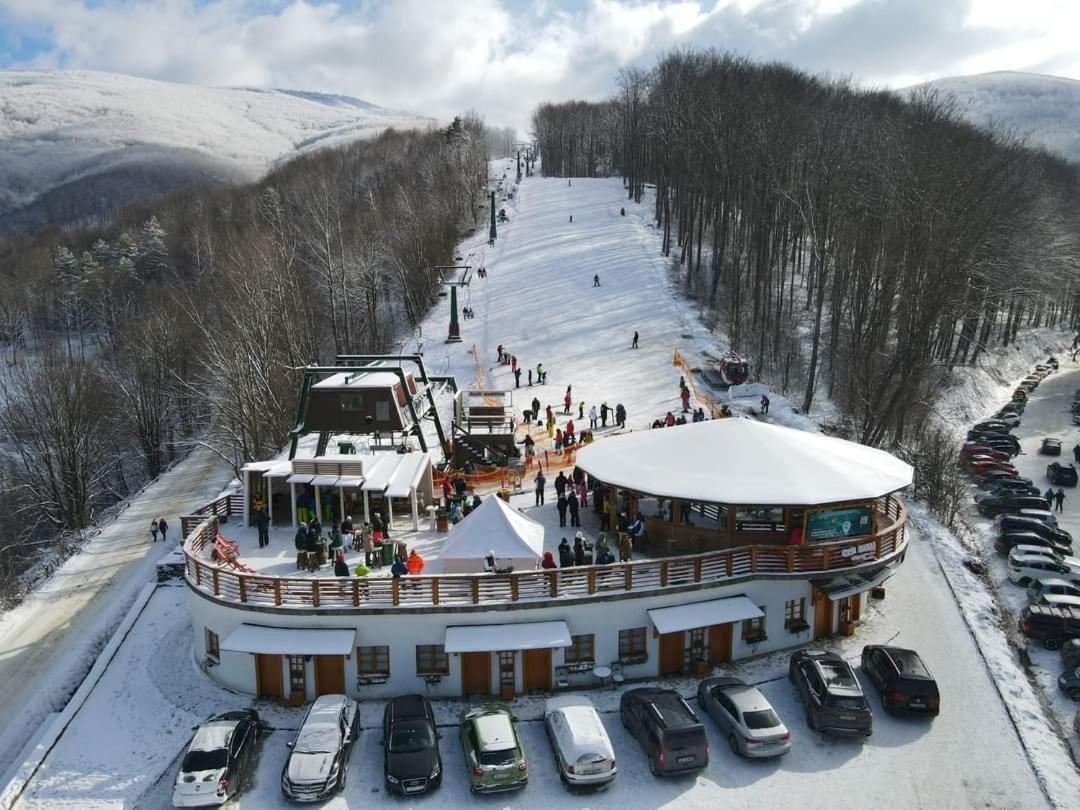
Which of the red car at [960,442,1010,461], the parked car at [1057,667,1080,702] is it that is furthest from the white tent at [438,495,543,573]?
the red car at [960,442,1010,461]

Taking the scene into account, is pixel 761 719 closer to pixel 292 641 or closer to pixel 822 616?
pixel 822 616

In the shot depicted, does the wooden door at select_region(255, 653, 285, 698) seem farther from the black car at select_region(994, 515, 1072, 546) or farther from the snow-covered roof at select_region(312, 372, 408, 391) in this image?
the black car at select_region(994, 515, 1072, 546)

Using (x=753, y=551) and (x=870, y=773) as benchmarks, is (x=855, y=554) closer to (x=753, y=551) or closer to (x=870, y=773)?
(x=753, y=551)

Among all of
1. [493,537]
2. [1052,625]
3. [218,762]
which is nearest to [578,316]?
[493,537]

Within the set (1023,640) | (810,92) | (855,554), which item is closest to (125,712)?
(855,554)

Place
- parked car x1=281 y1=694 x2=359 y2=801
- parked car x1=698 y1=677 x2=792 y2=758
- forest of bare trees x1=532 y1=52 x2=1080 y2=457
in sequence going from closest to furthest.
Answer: parked car x1=281 y1=694 x2=359 y2=801
parked car x1=698 y1=677 x2=792 y2=758
forest of bare trees x1=532 y1=52 x2=1080 y2=457
